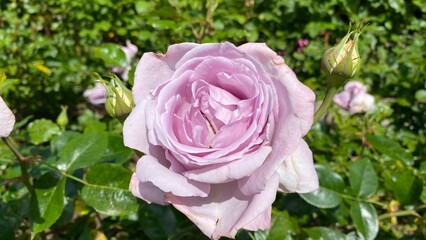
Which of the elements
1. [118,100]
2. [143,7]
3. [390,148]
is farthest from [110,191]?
[143,7]

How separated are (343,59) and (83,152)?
0.53 metres

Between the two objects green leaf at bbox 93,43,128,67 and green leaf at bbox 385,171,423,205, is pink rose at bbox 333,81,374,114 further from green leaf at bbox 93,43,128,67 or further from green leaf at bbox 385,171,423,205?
green leaf at bbox 93,43,128,67

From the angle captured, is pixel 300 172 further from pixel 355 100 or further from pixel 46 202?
pixel 355 100

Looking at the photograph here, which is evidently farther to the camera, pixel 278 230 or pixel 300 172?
pixel 278 230

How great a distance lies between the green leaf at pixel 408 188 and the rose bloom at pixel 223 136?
0.44m

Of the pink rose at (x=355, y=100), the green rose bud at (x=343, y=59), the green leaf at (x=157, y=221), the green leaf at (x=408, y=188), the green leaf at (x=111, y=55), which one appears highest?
the green rose bud at (x=343, y=59)

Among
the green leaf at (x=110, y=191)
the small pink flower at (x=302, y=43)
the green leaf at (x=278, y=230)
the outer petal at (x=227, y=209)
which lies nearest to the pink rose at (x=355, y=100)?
the green leaf at (x=278, y=230)

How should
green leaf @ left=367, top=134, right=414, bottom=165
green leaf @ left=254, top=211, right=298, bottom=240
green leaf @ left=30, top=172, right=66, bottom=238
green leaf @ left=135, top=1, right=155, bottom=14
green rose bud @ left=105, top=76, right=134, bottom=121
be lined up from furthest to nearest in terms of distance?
green leaf @ left=135, top=1, right=155, bottom=14, green leaf @ left=367, top=134, right=414, bottom=165, green leaf @ left=254, top=211, right=298, bottom=240, green leaf @ left=30, top=172, right=66, bottom=238, green rose bud @ left=105, top=76, right=134, bottom=121

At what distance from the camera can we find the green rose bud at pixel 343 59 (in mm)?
634

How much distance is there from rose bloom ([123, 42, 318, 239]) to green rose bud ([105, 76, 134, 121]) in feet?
0.12

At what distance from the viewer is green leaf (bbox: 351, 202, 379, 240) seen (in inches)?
34.6

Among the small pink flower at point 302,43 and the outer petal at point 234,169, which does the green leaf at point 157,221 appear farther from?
the small pink flower at point 302,43

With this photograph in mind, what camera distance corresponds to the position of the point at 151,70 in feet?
1.99

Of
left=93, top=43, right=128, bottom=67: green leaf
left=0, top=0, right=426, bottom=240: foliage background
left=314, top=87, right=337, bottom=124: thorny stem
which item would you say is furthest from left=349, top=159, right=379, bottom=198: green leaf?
left=93, top=43, right=128, bottom=67: green leaf
